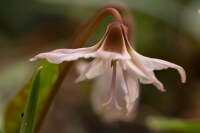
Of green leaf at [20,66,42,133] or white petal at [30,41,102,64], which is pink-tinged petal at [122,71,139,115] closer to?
white petal at [30,41,102,64]

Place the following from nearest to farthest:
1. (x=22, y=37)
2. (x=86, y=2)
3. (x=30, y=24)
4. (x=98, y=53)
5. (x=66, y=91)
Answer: (x=98, y=53) < (x=66, y=91) < (x=86, y=2) < (x=22, y=37) < (x=30, y=24)

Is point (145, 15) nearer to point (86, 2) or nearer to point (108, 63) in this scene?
point (86, 2)

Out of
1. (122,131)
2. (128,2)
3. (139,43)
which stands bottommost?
(122,131)

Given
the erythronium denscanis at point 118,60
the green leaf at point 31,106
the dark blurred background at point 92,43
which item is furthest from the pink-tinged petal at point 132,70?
the dark blurred background at point 92,43

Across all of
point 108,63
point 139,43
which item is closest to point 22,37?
point 139,43

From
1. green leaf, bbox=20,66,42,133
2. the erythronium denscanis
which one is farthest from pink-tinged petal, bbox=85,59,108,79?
green leaf, bbox=20,66,42,133

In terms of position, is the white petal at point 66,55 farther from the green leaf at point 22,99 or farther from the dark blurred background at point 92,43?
the dark blurred background at point 92,43
